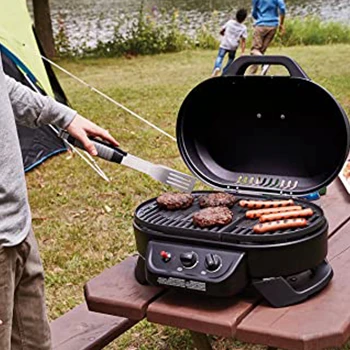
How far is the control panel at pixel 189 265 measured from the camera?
1.61 m

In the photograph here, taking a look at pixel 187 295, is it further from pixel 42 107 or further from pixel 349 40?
pixel 349 40

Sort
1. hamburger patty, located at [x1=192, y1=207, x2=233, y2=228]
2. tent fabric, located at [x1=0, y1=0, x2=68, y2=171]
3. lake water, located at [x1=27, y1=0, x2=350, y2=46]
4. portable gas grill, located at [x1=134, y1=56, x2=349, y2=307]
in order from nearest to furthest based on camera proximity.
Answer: portable gas grill, located at [x1=134, y1=56, x2=349, y2=307], hamburger patty, located at [x1=192, y1=207, x2=233, y2=228], tent fabric, located at [x1=0, y1=0, x2=68, y2=171], lake water, located at [x1=27, y1=0, x2=350, y2=46]

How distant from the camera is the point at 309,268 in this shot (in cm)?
168

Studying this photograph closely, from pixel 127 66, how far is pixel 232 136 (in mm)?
8897

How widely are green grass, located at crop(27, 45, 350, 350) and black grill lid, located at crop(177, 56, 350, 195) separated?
873mm

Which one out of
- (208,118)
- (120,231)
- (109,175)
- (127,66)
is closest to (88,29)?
(127,66)

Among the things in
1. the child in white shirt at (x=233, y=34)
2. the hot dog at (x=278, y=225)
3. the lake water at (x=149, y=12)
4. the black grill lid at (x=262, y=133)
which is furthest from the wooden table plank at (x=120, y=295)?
the lake water at (x=149, y=12)

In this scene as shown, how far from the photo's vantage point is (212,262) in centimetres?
162

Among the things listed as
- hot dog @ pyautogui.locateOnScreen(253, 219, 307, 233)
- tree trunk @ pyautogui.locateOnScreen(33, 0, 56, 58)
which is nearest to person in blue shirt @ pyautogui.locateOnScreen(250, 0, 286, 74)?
tree trunk @ pyautogui.locateOnScreen(33, 0, 56, 58)

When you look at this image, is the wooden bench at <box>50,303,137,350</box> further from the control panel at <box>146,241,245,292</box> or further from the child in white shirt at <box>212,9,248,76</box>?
the child in white shirt at <box>212,9,248,76</box>

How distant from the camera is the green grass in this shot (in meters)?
3.14

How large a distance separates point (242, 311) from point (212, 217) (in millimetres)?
260

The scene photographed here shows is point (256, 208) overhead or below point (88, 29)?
overhead

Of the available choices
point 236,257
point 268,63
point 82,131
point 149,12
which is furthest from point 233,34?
point 236,257
